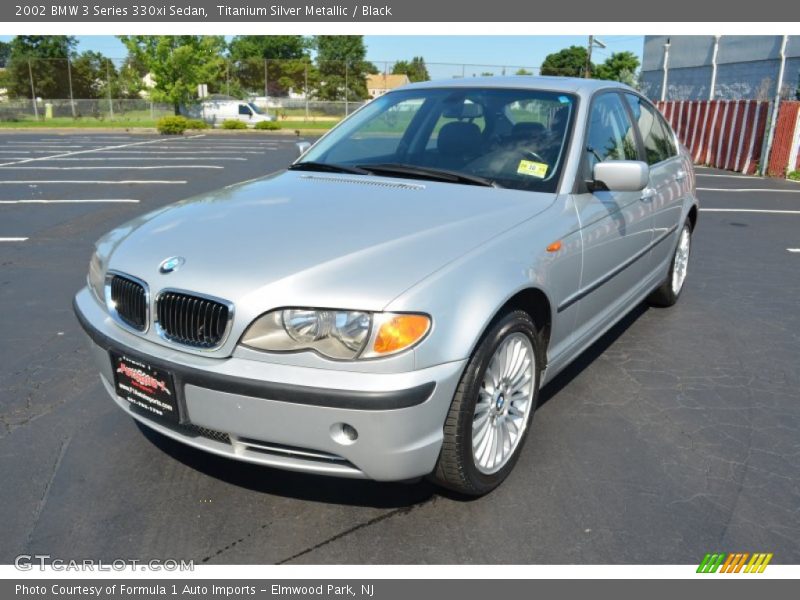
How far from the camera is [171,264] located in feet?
8.46

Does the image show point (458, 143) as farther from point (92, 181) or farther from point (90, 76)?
point (90, 76)

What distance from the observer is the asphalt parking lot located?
2.53 meters

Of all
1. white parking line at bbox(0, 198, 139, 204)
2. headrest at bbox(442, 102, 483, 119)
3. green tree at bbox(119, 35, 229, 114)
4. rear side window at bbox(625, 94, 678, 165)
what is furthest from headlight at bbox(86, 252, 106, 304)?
green tree at bbox(119, 35, 229, 114)

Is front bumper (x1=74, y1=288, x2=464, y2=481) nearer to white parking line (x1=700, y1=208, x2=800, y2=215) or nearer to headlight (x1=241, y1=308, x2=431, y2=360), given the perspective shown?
headlight (x1=241, y1=308, x2=431, y2=360)

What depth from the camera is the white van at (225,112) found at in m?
36.2

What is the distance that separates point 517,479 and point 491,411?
41cm

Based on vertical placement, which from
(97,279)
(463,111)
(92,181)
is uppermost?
(463,111)

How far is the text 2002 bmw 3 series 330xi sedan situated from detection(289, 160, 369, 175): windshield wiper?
1cm

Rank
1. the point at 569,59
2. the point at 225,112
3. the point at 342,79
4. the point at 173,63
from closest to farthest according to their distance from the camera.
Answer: the point at 173,63
the point at 225,112
the point at 342,79
the point at 569,59

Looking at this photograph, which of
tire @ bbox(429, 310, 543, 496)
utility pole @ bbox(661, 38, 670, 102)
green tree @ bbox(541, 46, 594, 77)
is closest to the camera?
tire @ bbox(429, 310, 543, 496)

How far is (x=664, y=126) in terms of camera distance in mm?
5211

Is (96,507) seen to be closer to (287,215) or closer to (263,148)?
(287,215)

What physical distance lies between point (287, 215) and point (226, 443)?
39.4 inches

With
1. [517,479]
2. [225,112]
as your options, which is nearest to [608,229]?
[517,479]
